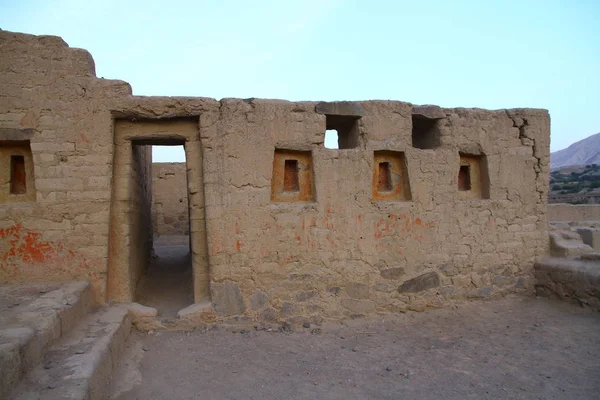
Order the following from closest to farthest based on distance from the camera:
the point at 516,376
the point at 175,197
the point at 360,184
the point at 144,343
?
the point at 516,376, the point at 144,343, the point at 360,184, the point at 175,197

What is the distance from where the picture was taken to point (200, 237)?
4926 mm

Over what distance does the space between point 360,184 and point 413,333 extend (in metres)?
1.85

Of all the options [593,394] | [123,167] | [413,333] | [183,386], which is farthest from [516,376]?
[123,167]

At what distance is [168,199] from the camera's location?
10.7 meters

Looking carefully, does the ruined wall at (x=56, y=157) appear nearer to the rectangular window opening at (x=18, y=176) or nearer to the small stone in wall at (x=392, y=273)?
the rectangular window opening at (x=18, y=176)

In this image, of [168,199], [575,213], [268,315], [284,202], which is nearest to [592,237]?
[575,213]

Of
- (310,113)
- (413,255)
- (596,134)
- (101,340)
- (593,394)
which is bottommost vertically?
(593,394)

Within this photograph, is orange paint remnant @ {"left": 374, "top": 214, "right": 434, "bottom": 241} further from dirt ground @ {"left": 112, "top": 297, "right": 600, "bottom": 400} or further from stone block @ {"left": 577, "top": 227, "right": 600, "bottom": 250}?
stone block @ {"left": 577, "top": 227, "right": 600, "bottom": 250}

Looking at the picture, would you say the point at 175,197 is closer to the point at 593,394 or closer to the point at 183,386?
the point at 183,386

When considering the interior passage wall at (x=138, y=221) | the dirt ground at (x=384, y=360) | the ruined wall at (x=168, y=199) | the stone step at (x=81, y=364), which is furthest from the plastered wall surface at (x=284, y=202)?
the ruined wall at (x=168, y=199)

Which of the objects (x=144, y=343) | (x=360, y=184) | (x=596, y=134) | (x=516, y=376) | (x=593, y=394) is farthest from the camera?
(x=596, y=134)

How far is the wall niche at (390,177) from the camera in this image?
5.51 m

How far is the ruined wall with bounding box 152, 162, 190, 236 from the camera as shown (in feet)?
35.0

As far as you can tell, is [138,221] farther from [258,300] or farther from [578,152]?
[578,152]
